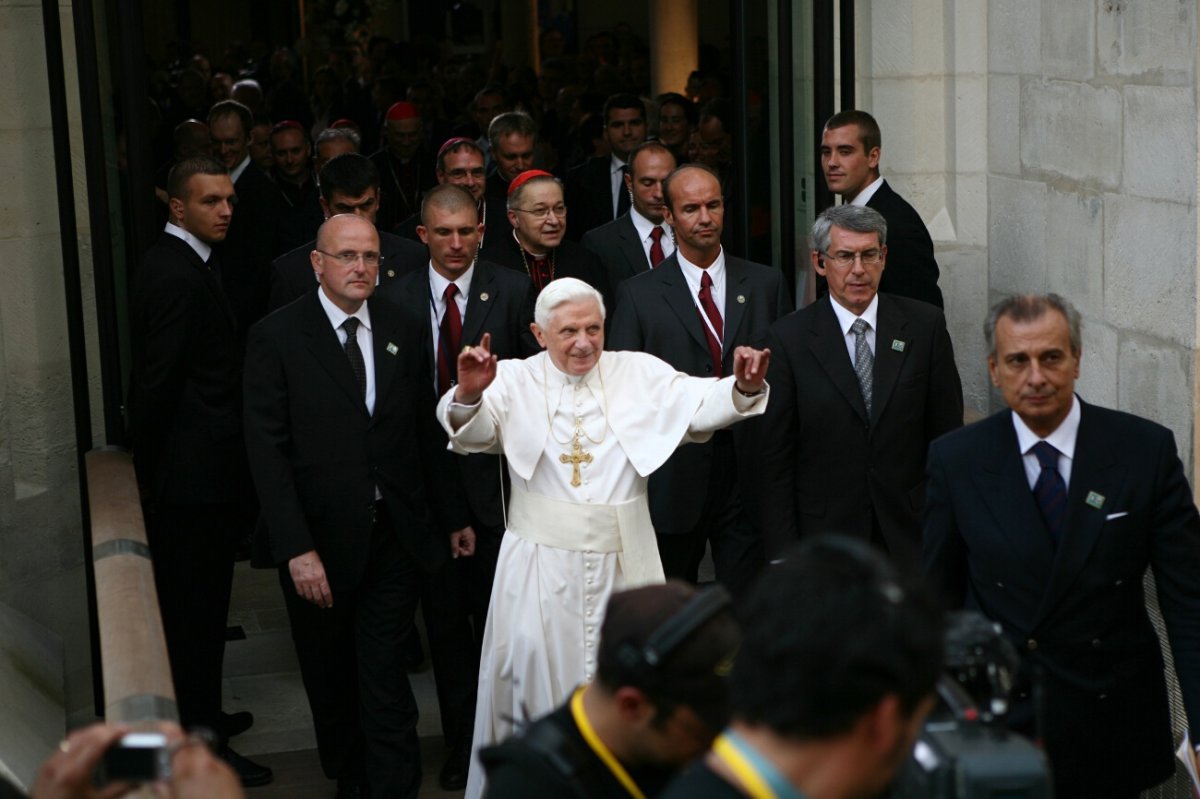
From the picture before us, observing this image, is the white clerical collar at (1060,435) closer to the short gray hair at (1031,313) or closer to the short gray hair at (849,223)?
the short gray hair at (1031,313)

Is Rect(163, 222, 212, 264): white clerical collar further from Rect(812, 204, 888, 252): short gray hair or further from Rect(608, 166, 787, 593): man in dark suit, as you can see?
Rect(812, 204, 888, 252): short gray hair

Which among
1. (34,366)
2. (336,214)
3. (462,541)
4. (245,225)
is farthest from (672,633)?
(245,225)

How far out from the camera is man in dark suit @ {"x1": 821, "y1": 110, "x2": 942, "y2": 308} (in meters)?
6.91

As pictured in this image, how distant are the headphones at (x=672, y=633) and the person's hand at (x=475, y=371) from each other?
243cm

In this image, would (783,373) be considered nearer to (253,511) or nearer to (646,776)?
(253,511)

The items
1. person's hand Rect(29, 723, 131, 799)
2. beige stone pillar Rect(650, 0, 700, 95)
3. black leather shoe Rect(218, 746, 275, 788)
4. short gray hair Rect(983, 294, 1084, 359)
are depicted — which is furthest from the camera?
beige stone pillar Rect(650, 0, 700, 95)

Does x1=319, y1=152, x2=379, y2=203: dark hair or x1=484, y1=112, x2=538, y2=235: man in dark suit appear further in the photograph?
x1=484, y1=112, x2=538, y2=235: man in dark suit

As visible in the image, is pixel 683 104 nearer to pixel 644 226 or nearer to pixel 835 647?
pixel 644 226

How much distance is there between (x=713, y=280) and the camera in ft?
22.3

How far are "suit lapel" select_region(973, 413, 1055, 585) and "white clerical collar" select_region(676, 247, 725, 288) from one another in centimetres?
257

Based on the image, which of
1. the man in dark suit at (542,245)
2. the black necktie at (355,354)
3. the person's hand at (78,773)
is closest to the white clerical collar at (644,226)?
the man in dark suit at (542,245)

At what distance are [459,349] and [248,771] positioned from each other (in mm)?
1698

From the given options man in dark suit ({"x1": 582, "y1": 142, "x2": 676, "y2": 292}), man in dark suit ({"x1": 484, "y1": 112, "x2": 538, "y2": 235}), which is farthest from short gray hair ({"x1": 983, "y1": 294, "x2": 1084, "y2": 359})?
man in dark suit ({"x1": 484, "y1": 112, "x2": 538, "y2": 235})

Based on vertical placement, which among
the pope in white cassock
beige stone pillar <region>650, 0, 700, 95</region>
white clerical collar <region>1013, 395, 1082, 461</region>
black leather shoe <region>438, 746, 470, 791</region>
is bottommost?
black leather shoe <region>438, 746, 470, 791</region>
